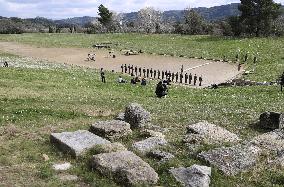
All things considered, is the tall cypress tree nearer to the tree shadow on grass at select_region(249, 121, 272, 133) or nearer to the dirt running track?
the dirt running track

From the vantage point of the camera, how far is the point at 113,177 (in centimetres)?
1391

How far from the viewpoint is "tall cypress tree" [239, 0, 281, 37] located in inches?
3777

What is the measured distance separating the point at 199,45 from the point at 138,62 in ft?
71.8

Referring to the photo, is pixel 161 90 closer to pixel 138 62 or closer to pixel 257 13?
pixel 138 62

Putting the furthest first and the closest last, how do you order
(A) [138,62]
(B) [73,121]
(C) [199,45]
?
(C) [199,45] → (A) [138,62] → (B) [73,121]

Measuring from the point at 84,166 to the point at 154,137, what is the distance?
406 centimetres

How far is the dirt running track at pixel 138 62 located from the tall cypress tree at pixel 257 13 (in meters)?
29.1

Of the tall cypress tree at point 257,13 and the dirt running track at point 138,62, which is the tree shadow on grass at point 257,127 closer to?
the dirt running track at point 138,62

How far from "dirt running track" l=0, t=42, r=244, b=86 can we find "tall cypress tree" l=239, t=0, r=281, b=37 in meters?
29.1

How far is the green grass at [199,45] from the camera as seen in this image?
6800 cm

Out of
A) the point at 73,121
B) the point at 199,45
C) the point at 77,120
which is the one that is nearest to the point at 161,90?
the point at 77,120

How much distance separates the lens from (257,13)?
9756 cm

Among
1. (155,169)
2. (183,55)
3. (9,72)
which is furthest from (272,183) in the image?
(183,55)

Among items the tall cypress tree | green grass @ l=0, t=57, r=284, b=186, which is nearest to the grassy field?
green grass @ l=0, t=57, r=284, b=186
